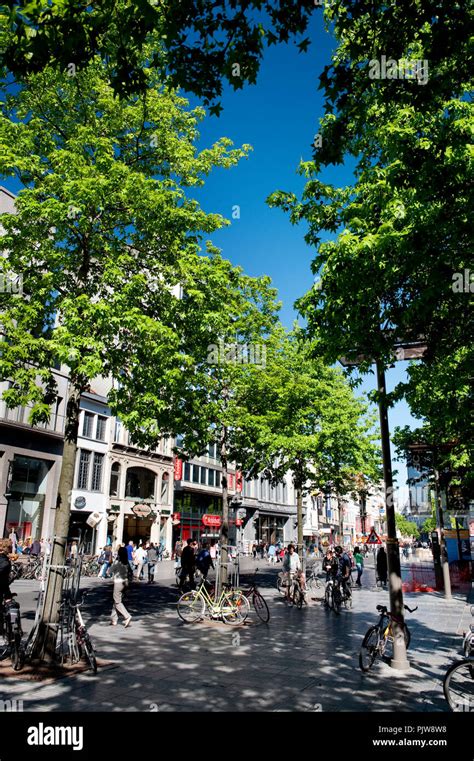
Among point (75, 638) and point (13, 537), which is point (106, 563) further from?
point (75, 638)

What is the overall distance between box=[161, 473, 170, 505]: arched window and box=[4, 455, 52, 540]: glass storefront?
13.5m

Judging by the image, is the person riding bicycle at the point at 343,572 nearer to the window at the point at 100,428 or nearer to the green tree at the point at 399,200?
the green tree at the point at 399,200

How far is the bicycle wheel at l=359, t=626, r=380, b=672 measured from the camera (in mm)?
8672

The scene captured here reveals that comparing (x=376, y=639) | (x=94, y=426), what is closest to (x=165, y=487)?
(x=94, y=426)

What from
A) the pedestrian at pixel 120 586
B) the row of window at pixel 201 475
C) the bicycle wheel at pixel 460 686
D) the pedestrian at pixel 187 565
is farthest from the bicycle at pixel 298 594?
the row of window at pixel 201 475

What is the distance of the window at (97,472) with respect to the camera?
34.3 meters

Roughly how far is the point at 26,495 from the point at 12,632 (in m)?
22.0

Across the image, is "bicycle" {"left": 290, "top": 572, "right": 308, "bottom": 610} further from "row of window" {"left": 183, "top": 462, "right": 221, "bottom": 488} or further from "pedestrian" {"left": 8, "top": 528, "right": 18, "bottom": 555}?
"row of window" {"left": 183, "top": 462, "right": 221, "bottom": 488}

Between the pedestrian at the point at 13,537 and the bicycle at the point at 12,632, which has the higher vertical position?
the pedestrian at the point at 13,537

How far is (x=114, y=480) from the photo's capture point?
36.8 m

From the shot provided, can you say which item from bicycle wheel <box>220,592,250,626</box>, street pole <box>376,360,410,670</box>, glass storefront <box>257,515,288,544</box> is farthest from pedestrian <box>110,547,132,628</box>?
glass storefront <box>257,515,288,544</box>

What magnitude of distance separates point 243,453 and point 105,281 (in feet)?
37.9

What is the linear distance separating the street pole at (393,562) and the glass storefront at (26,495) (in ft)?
74.0
